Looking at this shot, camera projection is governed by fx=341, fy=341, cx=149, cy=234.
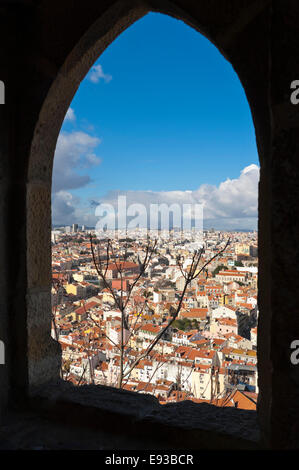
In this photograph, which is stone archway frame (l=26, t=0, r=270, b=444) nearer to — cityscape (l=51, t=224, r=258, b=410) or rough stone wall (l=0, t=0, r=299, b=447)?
rough stone wall (l=0, t=0, r=299, b=447)

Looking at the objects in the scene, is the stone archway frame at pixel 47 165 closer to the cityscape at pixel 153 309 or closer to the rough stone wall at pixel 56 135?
the rough stone wall at pixel 56 135

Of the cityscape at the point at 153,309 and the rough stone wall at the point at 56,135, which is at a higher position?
the rough stone wall at the point at 56,135

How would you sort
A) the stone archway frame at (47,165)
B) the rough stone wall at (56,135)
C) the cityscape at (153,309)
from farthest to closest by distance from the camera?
1. the cityscape at (153,309)
2. the stone archway frame at (47,165)
3. the rough stone wall at (56,135)

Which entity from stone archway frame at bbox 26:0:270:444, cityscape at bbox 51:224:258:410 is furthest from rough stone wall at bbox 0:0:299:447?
cityscape at bbox 51:224:258:410

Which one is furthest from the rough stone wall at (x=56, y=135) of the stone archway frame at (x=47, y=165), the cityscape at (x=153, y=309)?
the cityscape at (x=153, y=309)

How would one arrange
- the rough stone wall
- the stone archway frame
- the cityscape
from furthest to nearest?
the cityscape → the stone archway frame → the rough stone wall

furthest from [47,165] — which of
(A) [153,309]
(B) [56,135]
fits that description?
(A) [153,309]
